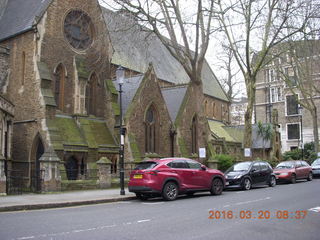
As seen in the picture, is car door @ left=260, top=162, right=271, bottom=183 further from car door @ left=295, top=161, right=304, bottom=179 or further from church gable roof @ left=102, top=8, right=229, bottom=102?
church gable roof @ left=102, top=8, right=229, bottom=102

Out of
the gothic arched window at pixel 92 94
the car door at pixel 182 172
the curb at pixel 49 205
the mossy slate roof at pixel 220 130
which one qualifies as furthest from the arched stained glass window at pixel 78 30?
the mossy slate roof at pixel 220 130

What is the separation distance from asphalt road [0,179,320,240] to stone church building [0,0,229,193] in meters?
7.92

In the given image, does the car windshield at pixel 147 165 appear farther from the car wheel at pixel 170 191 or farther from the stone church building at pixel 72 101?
the stone church building at pixel 72 101

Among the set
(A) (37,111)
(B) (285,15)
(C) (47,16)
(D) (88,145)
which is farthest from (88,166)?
(B) (285,15)

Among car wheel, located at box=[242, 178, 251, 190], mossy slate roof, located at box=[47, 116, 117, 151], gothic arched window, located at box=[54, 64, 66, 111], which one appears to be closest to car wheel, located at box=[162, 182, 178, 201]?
car wheel, located at box=[242, 178, 251, 190]

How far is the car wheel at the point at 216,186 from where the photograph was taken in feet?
52.2

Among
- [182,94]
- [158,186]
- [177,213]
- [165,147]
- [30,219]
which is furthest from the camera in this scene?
[182,94]

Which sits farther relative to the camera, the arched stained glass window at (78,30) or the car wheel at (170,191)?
the arched stained glass window at (78,30)

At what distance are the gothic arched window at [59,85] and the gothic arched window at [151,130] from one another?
5.91 m

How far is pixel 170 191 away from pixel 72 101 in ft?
40.7

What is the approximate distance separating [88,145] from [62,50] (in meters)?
6.37

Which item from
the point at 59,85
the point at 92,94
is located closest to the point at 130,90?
the point at 92,94

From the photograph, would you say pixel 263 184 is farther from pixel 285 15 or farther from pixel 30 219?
pixel 30 219

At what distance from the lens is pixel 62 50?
23.6 meters
